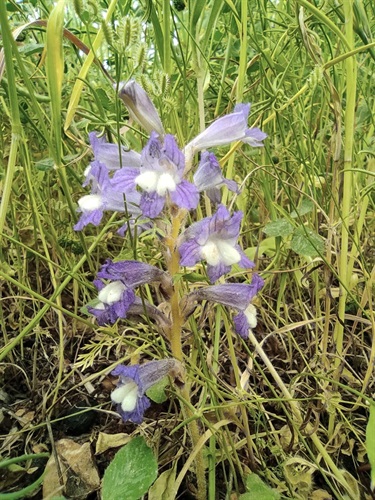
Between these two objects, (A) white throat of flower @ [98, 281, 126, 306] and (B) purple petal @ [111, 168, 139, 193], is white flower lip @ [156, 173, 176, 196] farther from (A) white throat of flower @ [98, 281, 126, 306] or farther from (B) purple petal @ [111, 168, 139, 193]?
(A) white throat of flower @ [98, 281, 126, 306]

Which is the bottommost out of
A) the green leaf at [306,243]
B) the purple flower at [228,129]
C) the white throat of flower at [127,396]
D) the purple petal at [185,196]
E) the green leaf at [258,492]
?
the green leaf at [258,492]

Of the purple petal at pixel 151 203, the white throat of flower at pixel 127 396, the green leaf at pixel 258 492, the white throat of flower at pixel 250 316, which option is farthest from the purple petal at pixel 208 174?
the green leaf at pixel 258 492

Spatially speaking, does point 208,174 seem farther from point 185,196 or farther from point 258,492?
point 258,492

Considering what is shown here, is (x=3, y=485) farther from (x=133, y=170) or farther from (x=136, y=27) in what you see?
(x=136, y=27)

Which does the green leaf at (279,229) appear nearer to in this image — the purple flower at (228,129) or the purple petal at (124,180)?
the purple flower at (228,129)

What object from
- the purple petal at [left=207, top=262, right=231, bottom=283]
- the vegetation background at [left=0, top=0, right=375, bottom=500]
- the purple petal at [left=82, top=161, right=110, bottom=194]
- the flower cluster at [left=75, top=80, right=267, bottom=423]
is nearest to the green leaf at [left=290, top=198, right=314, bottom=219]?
the vegetation background at [left=0, top=0, right=375, bottom=500]

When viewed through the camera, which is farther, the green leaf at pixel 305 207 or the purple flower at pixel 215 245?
the green leaf at pixel 305 207

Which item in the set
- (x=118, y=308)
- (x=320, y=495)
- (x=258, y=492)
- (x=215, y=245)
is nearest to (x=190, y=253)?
(x=215, y=245)
